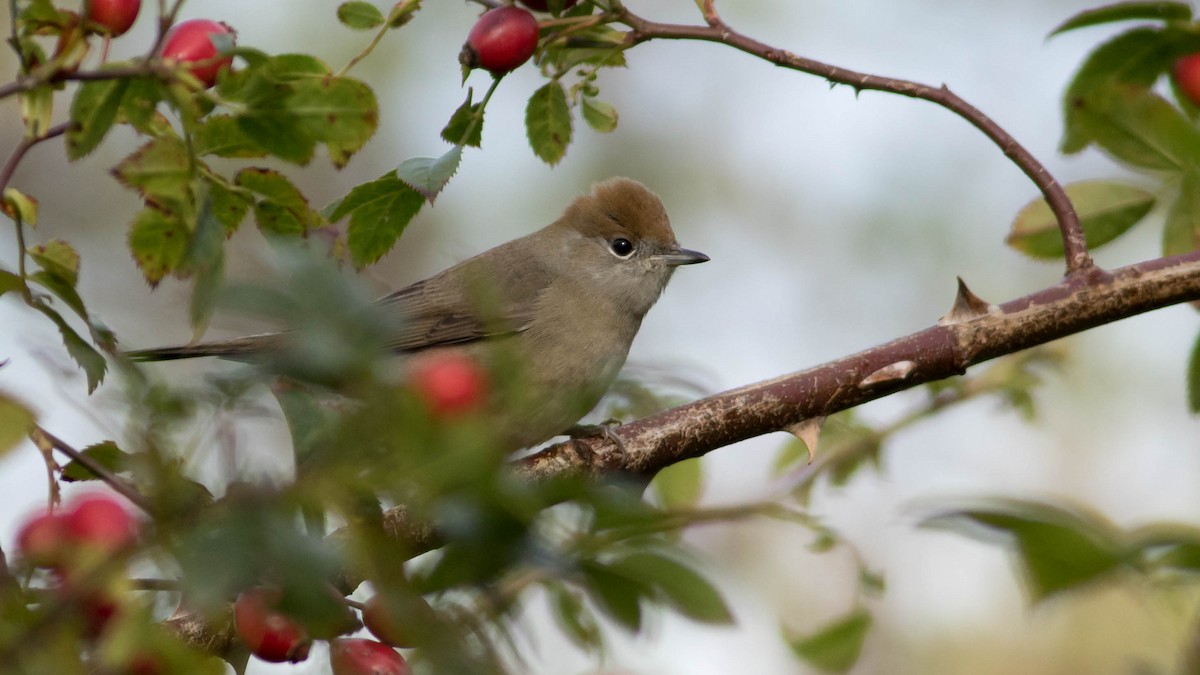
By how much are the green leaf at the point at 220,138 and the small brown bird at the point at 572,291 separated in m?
1.93

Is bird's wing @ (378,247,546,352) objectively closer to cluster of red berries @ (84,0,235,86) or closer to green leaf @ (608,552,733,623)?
cluster of red berries @ (84,0,235,86)

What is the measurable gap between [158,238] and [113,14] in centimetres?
38

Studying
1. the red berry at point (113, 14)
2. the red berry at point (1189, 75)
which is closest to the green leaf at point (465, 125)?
the red berry at point (113, 14)

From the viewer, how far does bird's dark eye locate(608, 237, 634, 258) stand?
561 cm

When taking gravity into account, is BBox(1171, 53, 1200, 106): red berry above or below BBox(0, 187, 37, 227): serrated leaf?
above

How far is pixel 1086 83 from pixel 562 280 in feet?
9.32

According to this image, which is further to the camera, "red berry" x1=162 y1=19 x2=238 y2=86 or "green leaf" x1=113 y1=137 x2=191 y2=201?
"red berry" x1=162 y1=19 x2=238 y2=86

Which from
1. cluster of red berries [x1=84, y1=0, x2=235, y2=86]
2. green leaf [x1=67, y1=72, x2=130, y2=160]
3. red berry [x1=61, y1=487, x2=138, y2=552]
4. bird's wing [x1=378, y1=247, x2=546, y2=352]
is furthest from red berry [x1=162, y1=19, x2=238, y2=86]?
bird's wing [x1=378, y1=247, x2=546, y2=352]

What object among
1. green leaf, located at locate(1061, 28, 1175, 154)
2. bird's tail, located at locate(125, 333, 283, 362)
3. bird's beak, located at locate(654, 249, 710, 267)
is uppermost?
green leaf, located at locate(1061, 28, 1175, 154)

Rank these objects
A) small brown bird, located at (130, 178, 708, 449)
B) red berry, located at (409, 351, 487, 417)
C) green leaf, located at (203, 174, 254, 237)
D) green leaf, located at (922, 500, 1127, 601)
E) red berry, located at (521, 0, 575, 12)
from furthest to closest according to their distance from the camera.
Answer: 1. small brown bird, located at (130, 178, 708, 449)
2. red berry, located at (521, 0, 575, 12)
3. green leaf, located at (203, 174, 254, 237)
4. red berry, located at (409, 351, 487, 417)
5. green leaf, located at (922, 500, 1127, 601)

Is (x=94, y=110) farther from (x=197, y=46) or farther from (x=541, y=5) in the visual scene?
(x=541, y=5)

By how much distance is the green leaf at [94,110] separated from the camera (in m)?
1.74

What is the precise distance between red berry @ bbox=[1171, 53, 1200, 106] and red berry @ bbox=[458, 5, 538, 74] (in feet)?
5.20

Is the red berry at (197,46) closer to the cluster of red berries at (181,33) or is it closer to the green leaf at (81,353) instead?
the cluster of red berries at (181,33)
